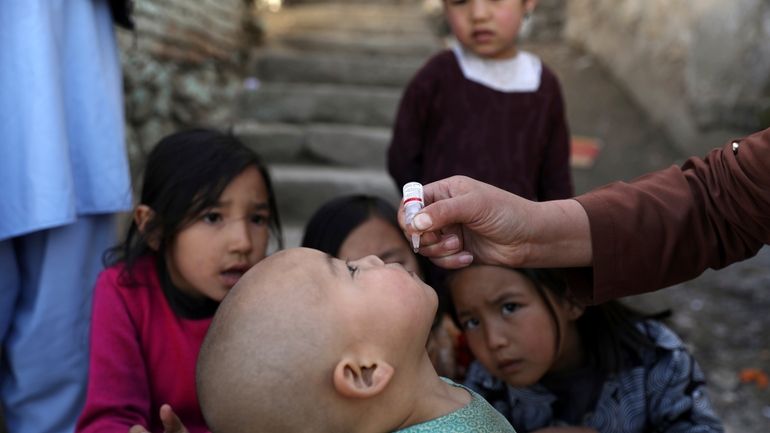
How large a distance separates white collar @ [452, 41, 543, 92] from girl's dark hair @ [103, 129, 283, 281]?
0.90 meters

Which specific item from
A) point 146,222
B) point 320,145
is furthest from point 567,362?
point 320,145

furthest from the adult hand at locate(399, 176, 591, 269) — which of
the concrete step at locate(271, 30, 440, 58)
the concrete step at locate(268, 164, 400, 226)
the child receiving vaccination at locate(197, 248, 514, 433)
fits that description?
the concrete step at locate(271, 30, 440, 58)

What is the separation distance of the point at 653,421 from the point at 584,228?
0.78 meters

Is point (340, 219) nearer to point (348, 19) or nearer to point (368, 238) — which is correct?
point (368, 238)

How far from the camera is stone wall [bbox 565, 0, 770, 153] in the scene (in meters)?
3.93

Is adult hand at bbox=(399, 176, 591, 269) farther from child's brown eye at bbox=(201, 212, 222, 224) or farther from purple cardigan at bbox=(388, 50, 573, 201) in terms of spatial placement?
purple cardigan at bbox=(388, 50, 573, 201)

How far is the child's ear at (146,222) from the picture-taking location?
198cm

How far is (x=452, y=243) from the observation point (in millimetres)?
1366

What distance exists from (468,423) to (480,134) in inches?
55.3

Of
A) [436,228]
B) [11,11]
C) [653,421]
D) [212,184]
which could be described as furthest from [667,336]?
[11,11]

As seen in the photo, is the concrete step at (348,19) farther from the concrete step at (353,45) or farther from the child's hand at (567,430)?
the child's hand at (567,430)

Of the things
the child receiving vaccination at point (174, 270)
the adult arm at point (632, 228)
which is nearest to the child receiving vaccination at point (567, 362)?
the adult arm at point (632, 228)

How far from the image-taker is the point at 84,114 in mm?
2029

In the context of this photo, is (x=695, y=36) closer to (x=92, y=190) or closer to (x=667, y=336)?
(x=667, y=336)
